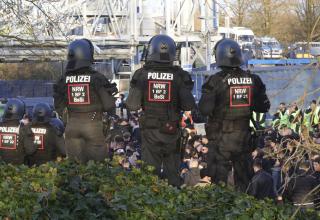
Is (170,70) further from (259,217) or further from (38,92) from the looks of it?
(38,92)

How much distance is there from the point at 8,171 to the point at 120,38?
27.7m

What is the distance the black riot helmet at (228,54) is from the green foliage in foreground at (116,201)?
2.64m

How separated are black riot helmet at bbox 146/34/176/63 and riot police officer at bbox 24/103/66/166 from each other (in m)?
2.13

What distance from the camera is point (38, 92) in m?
40.2

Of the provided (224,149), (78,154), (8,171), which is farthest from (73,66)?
(8,171)

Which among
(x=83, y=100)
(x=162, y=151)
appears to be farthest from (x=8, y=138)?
(x=162, y=151)

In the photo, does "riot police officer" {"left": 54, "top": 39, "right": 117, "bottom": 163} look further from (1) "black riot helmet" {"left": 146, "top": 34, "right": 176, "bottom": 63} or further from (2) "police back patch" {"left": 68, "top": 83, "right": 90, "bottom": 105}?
(1) "black riot helmet" {"left": 146, "top": 34, "right": 176, "bottom": 63}

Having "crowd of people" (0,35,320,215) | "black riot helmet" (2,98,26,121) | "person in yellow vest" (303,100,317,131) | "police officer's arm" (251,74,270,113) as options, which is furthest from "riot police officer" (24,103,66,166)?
"person in yellow vest" (303,100,317,131)

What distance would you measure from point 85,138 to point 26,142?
112 centimetres

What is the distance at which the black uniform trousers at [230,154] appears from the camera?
7.71m

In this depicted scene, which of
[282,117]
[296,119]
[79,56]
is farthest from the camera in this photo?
[79,56]

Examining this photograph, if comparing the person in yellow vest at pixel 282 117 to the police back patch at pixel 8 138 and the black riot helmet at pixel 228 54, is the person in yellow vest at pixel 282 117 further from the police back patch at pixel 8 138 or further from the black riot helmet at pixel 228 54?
the police back patch at pixel 8 138

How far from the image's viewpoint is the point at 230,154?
775 centimetres

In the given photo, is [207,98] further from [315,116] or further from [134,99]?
[315,116]
